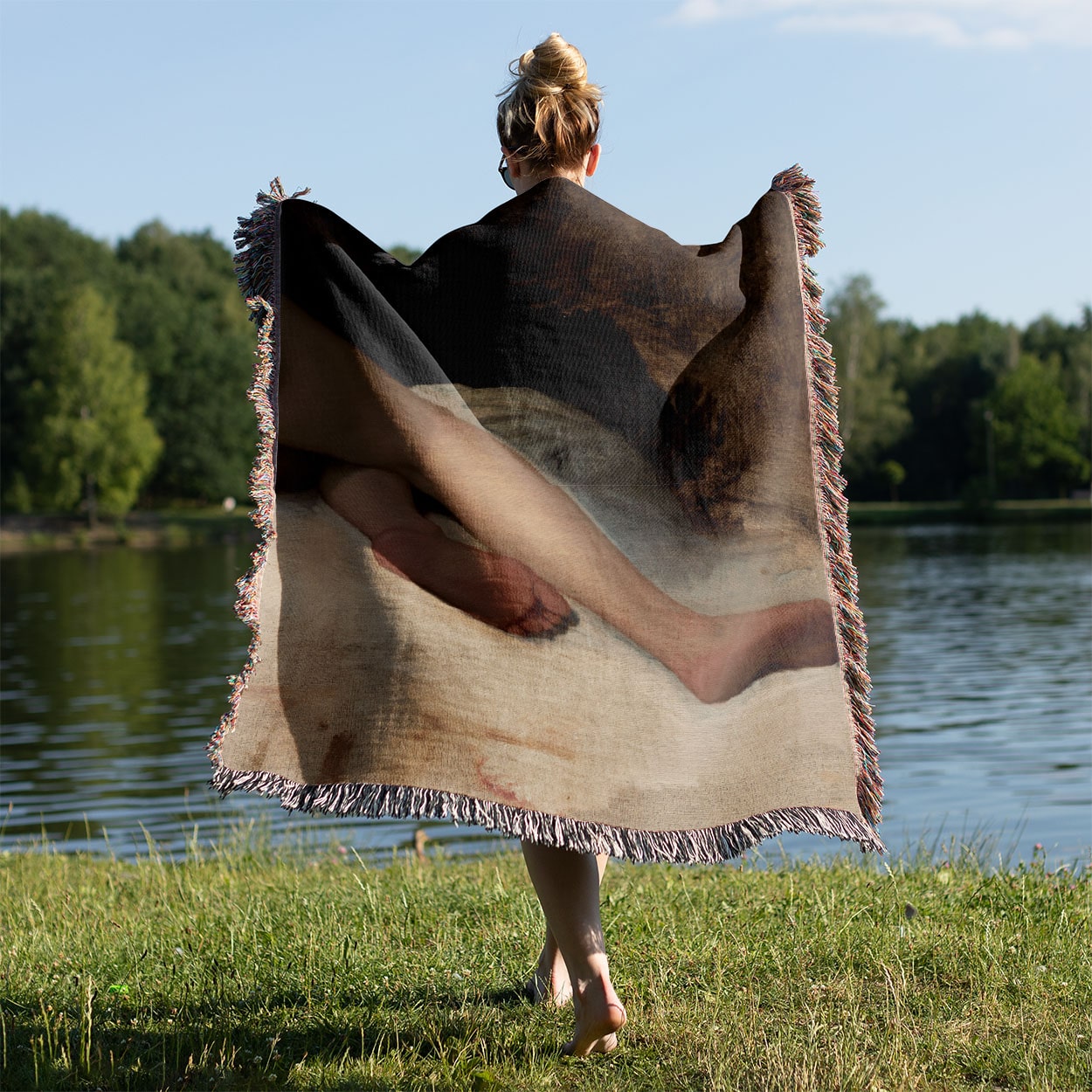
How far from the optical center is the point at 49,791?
11172mm

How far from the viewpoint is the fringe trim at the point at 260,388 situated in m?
2.98

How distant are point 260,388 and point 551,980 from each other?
1.56 m

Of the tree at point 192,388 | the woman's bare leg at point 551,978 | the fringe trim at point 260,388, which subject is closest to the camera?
the fringe trim at point 260,388

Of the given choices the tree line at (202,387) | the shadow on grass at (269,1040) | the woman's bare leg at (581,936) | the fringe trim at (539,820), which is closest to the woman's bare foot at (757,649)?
the fringe trim at (539,820)

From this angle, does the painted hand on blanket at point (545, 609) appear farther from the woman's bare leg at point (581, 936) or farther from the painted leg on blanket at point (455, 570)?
the woman's bare leg at point (581, 936)

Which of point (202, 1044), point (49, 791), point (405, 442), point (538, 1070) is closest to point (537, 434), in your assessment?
point (405, 442)

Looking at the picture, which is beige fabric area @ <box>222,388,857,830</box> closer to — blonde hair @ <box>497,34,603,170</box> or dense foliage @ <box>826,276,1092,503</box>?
blonde hair @ <box>497,34,603,170</box>

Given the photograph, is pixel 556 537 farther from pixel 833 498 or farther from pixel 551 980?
pixel 551 980

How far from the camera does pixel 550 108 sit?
300 cm

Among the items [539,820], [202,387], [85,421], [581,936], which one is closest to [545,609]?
[539,820]

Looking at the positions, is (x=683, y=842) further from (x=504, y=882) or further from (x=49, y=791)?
(x=49, y=791)

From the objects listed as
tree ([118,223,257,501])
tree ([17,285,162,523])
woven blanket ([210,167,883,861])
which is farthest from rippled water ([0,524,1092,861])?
tree ([118,223,257,501])

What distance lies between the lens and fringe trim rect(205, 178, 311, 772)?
298 cm

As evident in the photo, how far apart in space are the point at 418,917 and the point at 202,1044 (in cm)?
108
